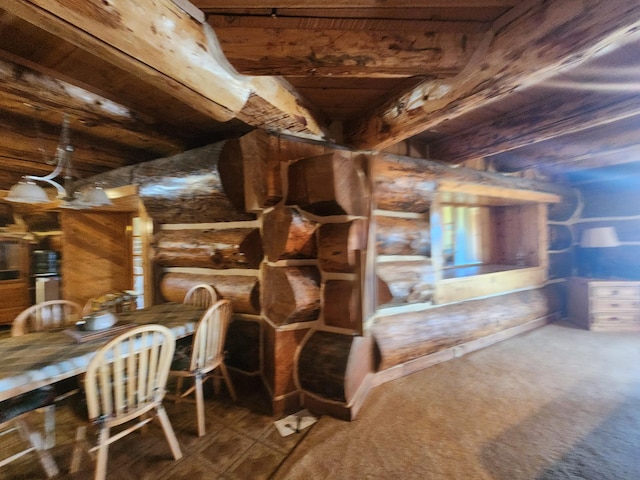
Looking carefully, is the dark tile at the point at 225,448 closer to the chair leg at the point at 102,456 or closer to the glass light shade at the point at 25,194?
the chair leg at the point at 102,456

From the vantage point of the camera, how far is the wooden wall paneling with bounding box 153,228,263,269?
2197 mm

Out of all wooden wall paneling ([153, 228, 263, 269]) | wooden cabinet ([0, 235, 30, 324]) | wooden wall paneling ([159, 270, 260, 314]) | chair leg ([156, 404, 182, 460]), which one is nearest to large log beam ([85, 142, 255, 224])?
wooden wall paneling ([153, 228, 263, 269])

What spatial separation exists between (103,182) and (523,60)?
383cm

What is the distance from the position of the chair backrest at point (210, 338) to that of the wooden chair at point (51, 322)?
0.66 meters

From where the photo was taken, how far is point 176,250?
104 inches

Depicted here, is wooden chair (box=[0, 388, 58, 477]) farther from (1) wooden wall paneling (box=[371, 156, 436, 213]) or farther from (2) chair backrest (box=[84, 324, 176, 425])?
(1) wooden wall paneling (box=[371, 156, 436, 213])

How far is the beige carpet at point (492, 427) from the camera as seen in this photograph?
4.68 feet

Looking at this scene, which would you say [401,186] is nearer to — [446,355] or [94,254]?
[446,355]

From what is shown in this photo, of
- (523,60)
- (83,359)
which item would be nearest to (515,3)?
(523,60)

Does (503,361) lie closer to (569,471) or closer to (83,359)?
(569,471)

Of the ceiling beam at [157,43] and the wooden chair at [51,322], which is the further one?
the wooden chair at [51,322]

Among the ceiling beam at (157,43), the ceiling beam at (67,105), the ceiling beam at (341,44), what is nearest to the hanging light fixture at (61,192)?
the ceiling beam at (67,105)

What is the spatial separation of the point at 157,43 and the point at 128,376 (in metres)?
1.50

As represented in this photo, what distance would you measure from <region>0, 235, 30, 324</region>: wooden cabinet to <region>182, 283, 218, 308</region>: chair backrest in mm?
3712
